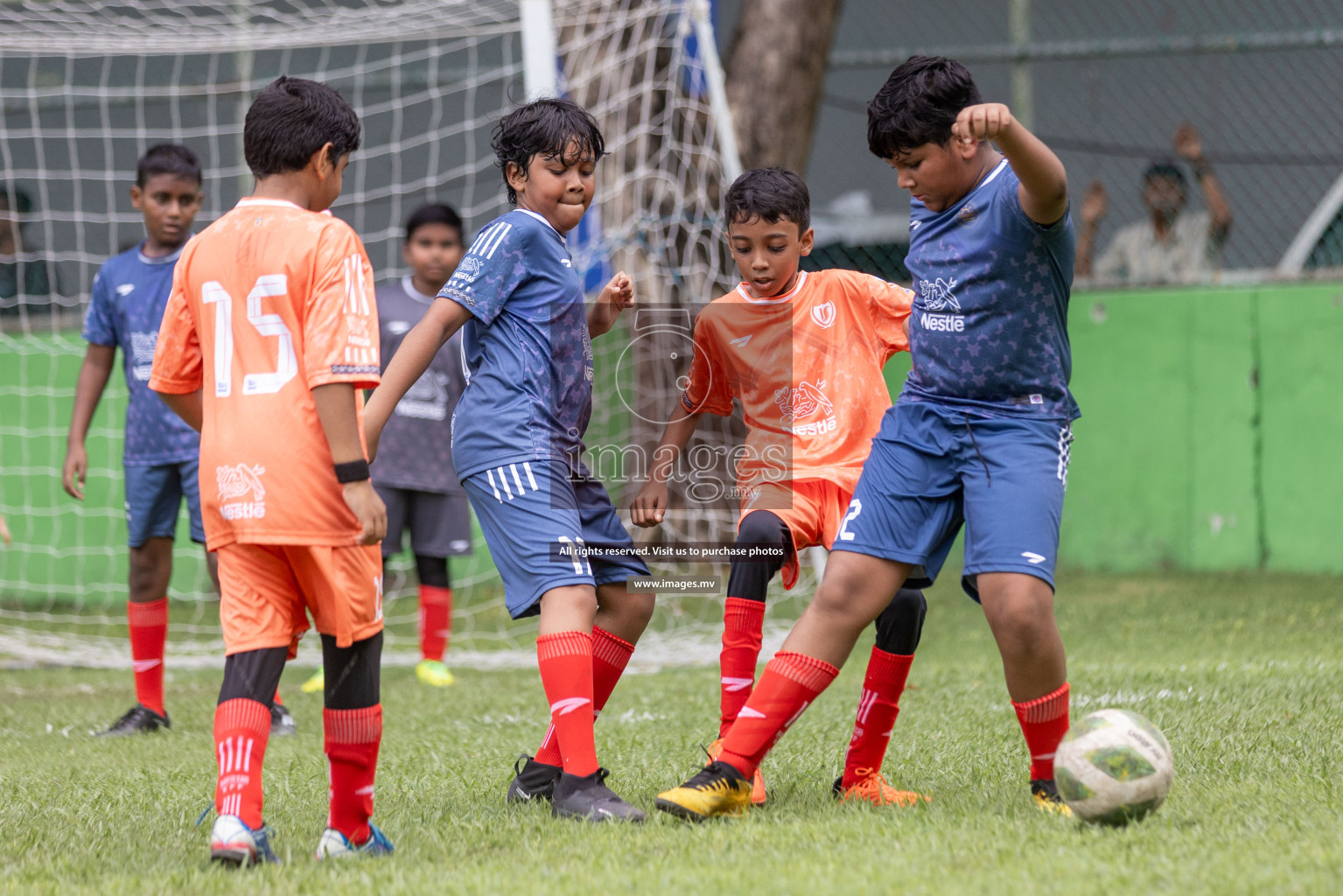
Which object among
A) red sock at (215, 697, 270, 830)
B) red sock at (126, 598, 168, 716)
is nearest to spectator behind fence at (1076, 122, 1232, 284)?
red sock at (126, 598, 168, 716)

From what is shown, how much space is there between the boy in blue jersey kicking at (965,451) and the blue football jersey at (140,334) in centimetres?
290

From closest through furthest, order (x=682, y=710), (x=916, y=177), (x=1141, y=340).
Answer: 1. (x=916, y=177)
2. (x=682, y=710)
3. (x=1141, y=340)

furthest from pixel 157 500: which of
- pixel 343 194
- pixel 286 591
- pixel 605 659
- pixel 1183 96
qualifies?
pixel 1183 96

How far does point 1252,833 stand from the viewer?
264 cm

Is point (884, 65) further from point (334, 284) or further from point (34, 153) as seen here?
point (334, 284)

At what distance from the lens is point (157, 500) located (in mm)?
5102

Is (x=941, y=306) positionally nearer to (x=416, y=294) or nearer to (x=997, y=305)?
(x=997, y=305)

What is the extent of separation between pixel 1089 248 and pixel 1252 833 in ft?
23.4

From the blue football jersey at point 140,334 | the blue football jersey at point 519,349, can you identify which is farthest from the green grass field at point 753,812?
the blue football jersey at point 140,334

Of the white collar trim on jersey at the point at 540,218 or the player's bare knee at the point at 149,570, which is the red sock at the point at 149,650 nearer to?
the player's bare knee at the point at 149,570

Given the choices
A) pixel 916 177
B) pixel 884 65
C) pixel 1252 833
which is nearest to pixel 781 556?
pixel 916 177

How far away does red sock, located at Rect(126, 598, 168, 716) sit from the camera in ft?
16.4

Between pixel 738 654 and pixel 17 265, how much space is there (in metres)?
7.50

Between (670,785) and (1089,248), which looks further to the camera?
(1089,248)
